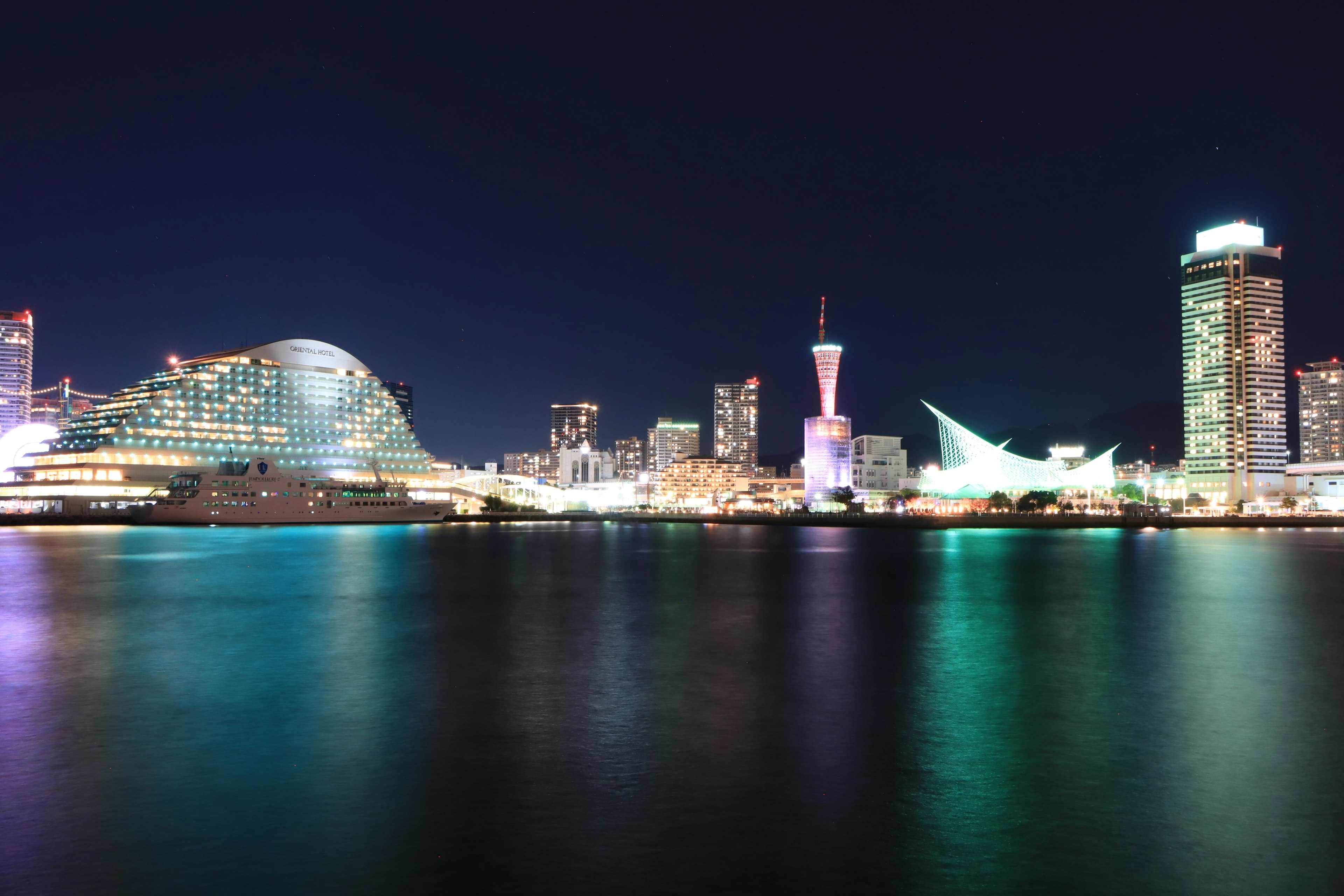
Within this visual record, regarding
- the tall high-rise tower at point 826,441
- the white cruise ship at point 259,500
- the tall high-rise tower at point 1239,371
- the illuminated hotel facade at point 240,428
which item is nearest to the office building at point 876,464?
the tall high-rise tower at point 826,441

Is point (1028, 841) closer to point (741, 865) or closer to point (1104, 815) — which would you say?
point (1104, 815)

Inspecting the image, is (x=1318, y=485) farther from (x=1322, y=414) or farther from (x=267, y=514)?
(x=267, y=514)

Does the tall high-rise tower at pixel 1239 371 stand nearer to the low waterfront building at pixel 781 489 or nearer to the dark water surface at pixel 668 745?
the low waterfront building at pixel 781 489

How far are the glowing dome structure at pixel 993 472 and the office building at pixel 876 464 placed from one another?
26.5m

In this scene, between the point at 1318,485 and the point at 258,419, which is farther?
the point at 1318,485

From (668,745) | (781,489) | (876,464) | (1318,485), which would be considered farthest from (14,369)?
(1318,485)

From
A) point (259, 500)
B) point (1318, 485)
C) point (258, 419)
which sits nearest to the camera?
point (259, 500)

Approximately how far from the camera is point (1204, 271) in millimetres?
132500

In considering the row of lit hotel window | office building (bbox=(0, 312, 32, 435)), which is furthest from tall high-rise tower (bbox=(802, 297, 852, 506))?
office building (bbox=(0, 312, 32, 435))

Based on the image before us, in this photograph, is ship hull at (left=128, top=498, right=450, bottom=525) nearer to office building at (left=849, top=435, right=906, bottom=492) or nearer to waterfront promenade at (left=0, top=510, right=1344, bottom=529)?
waterfront promenade at (left=0, top=510, right=1344, bottom=529)

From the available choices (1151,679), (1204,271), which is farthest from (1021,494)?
(1151,679)

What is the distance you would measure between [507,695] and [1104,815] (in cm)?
802

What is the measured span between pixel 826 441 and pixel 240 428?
75020 mm

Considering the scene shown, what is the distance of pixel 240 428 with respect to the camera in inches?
3546
